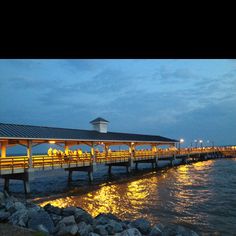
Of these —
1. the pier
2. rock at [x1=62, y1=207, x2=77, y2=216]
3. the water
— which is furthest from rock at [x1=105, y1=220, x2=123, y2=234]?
the pier

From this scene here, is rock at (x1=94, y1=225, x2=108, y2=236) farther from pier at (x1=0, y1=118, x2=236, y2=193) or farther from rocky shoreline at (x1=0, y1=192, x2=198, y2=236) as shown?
pier at (x1=0, y1=118, x2=236, y2=193)

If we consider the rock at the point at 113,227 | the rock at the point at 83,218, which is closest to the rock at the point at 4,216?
the rock at the point at 83,218

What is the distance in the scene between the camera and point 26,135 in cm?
2383

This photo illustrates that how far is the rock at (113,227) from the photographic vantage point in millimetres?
11576

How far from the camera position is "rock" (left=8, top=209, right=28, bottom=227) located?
1112cm

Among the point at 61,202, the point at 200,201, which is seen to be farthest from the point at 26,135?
the point at 200,201

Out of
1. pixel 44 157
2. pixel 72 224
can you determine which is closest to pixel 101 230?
pixel 72 224

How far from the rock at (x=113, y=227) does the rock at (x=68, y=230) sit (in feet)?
4.54

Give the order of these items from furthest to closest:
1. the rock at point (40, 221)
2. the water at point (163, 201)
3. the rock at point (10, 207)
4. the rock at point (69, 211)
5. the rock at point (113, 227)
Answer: the water at point (163, 201), the rock at point (69, 211), the rock at point (10, 207), the rock at point (113, 227), the rock at point (40, 221)

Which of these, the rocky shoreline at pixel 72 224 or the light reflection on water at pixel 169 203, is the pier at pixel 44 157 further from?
the rocky shoreline at pixel 72 224

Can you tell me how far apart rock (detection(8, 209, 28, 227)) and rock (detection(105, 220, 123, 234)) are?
115 inches
